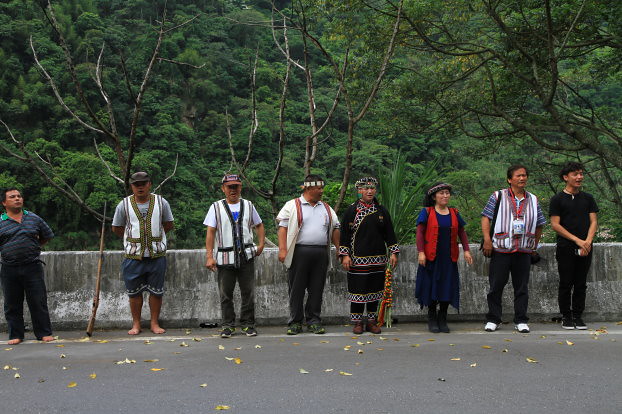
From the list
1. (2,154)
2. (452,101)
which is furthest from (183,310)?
(2,154)

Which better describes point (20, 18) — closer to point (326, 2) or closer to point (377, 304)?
point (326, 2)

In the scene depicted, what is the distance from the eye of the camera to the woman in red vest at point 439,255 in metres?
6.91

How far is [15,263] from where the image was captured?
6.70 metres

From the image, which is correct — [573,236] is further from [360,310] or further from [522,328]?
[360,310]

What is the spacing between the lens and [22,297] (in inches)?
268

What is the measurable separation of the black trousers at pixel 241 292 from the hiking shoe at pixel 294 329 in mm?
382

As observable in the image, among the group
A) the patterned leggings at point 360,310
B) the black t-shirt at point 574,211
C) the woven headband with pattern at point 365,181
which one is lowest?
the patterned leggings at point 360,310

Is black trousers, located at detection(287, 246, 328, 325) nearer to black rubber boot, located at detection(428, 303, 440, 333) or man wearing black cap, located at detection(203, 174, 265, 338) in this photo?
man wearing black cap, located at detection(203, 174, 265, 338)

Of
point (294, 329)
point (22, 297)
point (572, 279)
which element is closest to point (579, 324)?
point (572, 279)

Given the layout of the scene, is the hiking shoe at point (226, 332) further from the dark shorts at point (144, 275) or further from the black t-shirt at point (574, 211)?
the black t-shirt at point (574, 211)

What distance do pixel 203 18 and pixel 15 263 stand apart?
4680 centimetres

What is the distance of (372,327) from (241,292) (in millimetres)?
1414

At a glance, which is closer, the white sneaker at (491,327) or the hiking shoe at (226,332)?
the hiking shoe at (226,332)

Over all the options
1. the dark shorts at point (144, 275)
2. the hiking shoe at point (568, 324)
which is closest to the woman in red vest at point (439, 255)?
the hiking shoe at point (568, 324)
